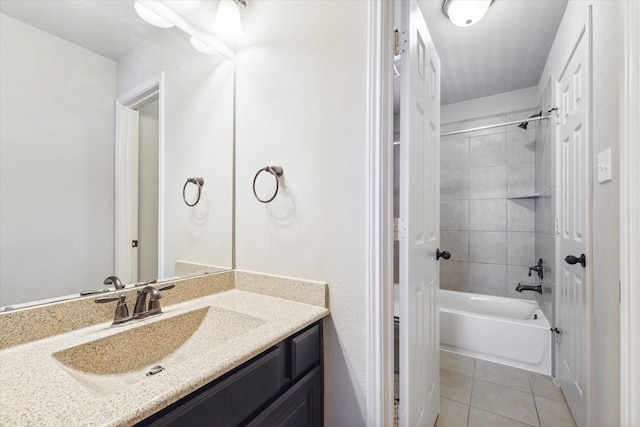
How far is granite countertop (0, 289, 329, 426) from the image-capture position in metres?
0.45

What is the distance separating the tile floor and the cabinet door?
3.46 feet

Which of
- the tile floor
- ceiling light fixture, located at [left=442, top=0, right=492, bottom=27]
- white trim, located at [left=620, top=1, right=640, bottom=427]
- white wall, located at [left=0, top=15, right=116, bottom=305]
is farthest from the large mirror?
the tile floor

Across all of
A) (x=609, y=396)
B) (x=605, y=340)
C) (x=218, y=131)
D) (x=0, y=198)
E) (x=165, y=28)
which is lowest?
(x=609, y=396)

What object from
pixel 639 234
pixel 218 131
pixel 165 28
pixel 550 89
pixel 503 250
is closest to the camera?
pixel 639 234

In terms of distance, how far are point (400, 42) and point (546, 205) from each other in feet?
6.56

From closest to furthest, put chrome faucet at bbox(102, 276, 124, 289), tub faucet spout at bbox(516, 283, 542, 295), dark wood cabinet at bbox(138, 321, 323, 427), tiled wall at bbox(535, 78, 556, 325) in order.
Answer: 1. dark wood cabinet at bbox(138, 321, 323, 427)
2. chrome faucet at bbox(102, 276, 124, 289)
3. tiled wall at bbox(535, 78, 556, 325)
4. tub faucet spout at bbox(516, 283, 542, 295)

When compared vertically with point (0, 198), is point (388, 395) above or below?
below

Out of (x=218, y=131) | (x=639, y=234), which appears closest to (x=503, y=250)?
(x=639, y=234)

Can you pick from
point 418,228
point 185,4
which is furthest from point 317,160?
point 185,4

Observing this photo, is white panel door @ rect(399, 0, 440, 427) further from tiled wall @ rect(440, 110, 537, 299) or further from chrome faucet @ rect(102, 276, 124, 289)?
tiled wall @ rect(440, 110, 537, 299)

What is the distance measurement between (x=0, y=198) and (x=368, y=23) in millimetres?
1283

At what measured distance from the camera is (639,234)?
0.83m

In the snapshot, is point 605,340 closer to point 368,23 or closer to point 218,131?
point 368,23

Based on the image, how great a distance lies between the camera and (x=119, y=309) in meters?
0.88
